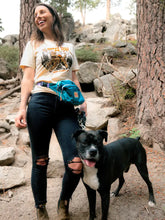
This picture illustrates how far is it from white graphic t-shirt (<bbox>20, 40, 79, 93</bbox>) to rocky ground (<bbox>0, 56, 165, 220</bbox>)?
5.69 ft

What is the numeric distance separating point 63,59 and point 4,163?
2528mm

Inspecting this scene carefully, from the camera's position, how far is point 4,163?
12.0ft

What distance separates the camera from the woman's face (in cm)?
216

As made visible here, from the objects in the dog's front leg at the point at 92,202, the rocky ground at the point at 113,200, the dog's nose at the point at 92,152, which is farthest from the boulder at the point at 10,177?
the dog's nose at the point at 92,152

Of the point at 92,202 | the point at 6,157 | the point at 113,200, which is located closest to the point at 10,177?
the point at 6,157

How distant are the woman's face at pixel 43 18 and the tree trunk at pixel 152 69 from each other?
2.53m

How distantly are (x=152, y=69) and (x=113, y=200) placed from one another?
2649 millimetres

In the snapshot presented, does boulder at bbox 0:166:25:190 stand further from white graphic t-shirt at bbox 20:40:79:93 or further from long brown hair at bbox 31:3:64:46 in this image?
long brown hair at bbox 31:3:64:46

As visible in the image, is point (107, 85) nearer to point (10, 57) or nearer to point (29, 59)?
point (29, 59)

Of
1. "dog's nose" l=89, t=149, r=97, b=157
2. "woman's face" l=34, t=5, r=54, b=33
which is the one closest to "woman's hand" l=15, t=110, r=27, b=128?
"dog's nose" l=89, t=149, r=97, b=157

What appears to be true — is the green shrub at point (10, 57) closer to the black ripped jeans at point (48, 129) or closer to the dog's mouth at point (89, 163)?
the black ripped jeans at point (48, 129)

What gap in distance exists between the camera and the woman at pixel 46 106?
196cm

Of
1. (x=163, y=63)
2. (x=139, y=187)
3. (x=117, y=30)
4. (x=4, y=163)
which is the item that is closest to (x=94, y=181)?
(x=139, y=187)

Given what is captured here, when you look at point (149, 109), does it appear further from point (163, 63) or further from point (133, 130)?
point (163, 63)
